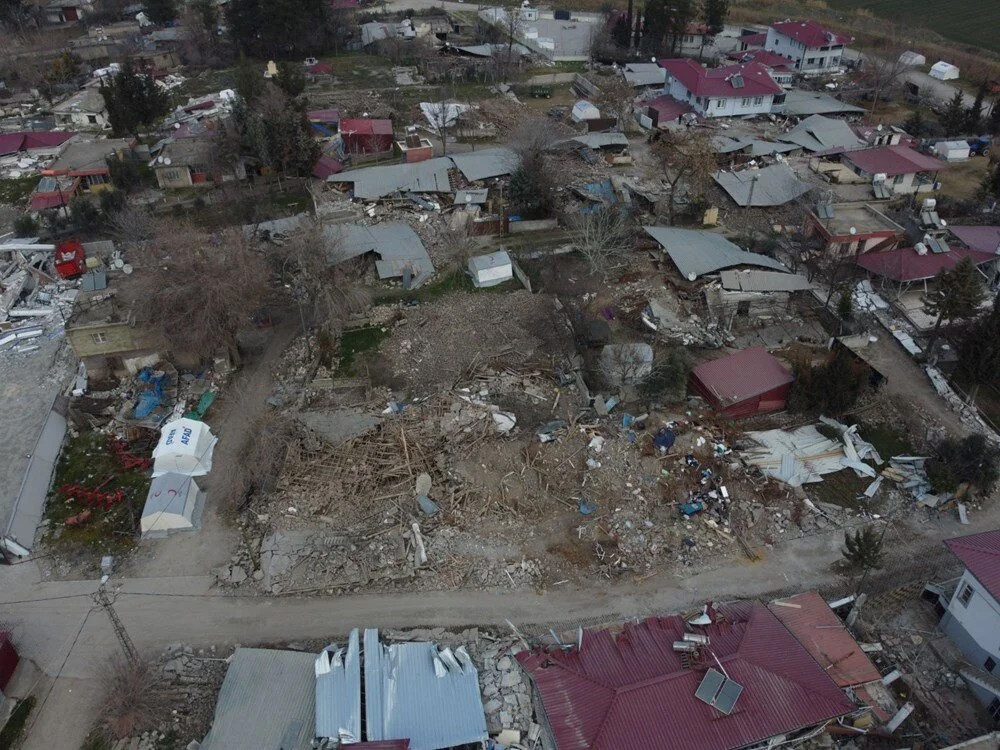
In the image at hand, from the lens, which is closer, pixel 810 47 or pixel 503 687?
pixel 503 687

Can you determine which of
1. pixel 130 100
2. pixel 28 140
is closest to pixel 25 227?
pixel 130 100

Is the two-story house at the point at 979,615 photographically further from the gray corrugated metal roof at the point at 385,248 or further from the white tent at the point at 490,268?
the gray corrugated metal roof at the point at 385,248

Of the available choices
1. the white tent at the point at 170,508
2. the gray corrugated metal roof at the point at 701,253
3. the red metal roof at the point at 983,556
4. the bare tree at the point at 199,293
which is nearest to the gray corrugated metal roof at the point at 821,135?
the gray corrugated metal roof at the point at 701,253

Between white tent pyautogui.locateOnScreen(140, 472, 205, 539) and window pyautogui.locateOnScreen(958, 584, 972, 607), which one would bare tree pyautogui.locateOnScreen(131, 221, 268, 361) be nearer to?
white tent pyautogui.locateOnScreen(140, 472, 205, 539)

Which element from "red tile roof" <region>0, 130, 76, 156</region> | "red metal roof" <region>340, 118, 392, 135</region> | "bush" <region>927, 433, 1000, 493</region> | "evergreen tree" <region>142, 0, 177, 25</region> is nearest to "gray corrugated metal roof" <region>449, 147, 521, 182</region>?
"red metal roof" <region>340, 118, 392, 135</region>

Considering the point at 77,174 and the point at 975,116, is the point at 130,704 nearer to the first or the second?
the point at 77,174

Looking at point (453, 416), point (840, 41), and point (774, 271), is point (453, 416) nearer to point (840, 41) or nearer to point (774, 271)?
point (774, 271)

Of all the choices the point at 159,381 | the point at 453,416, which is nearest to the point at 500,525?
the point at 453,416
